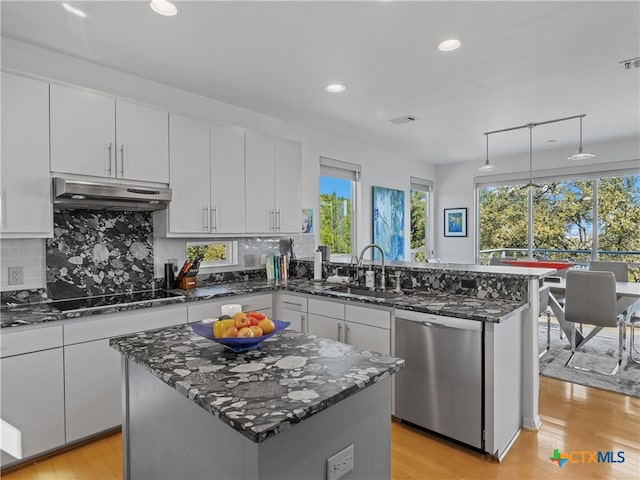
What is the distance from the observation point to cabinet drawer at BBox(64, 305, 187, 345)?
7.52 ft

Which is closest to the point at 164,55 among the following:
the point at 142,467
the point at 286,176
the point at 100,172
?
the point at 100,172

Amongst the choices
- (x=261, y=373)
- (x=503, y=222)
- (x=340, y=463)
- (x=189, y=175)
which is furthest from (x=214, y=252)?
(x=503, y=222)

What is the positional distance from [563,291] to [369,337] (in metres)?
2.75

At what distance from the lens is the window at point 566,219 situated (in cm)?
540

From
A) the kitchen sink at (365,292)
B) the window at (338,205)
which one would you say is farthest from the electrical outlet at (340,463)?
the window at (338,205)

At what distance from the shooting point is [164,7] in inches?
82.4

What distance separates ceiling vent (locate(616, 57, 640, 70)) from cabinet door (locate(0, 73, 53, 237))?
403cm

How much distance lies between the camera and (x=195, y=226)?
3.12m

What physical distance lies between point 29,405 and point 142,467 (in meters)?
1.09

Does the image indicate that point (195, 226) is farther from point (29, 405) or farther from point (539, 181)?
point (539, 181)

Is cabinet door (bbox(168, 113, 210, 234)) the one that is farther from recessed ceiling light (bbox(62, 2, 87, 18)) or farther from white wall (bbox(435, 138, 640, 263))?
white wall (bbox(435, 138, 640, 263))

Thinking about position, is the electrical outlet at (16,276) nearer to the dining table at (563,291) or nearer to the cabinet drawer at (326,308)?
the cabinet drawer at (326,308)

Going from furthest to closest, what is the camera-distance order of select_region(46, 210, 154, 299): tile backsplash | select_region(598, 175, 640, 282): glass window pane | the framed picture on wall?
1. the framed picture on wall
2. select_region(598, 175, 640, 282): glass window pane
3. select_region(46, 210, 154, 299): tile backsplash

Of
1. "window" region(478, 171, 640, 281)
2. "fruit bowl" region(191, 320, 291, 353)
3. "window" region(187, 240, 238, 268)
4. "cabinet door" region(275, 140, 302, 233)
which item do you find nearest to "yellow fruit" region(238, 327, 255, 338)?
"fruit bowl" region(191, 320, 291, 353)
